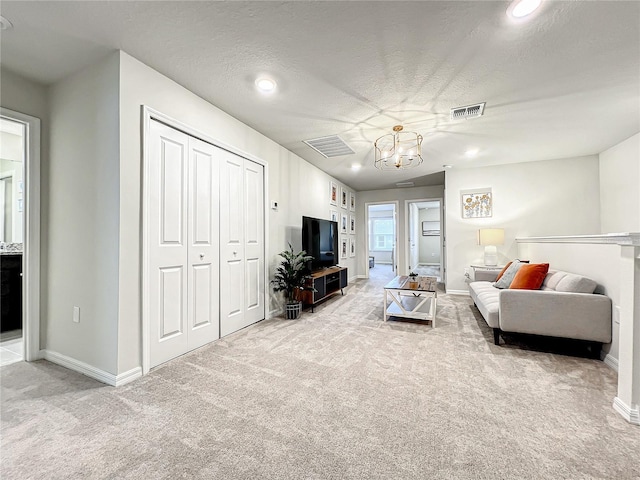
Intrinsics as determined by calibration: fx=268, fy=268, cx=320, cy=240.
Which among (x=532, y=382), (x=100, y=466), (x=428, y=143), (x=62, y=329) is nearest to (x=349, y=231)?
(x=428, y=143)

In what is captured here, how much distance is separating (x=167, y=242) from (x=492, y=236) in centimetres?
505

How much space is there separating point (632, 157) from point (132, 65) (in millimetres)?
6018

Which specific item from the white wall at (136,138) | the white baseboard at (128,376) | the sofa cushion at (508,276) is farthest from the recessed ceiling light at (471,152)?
the white baseboard at (128,376)

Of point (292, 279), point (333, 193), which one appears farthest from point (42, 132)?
point (333, 193)

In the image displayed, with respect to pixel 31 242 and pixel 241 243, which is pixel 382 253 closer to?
pixel 241 243

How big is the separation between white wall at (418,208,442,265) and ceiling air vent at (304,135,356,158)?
26.8 ft

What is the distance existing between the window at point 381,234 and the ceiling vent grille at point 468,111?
954 cm

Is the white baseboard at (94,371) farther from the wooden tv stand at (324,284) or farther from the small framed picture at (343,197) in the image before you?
the small framed picture at (343,197)

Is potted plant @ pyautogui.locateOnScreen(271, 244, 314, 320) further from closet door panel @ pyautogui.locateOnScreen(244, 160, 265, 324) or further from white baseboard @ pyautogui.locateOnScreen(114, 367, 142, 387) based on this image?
white baseboard @ pyautogui.locateOnScreen(114, 367, 142, 387)

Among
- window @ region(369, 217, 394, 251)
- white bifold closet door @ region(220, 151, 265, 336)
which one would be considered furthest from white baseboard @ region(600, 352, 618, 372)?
window @ region(369, 217, 394, 251)

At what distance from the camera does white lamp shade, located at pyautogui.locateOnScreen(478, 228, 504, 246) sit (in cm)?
477

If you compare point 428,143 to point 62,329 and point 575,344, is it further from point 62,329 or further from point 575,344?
point 62,329

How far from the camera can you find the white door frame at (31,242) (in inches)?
92.3

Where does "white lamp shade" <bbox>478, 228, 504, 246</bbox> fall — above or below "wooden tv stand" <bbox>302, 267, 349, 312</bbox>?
above
